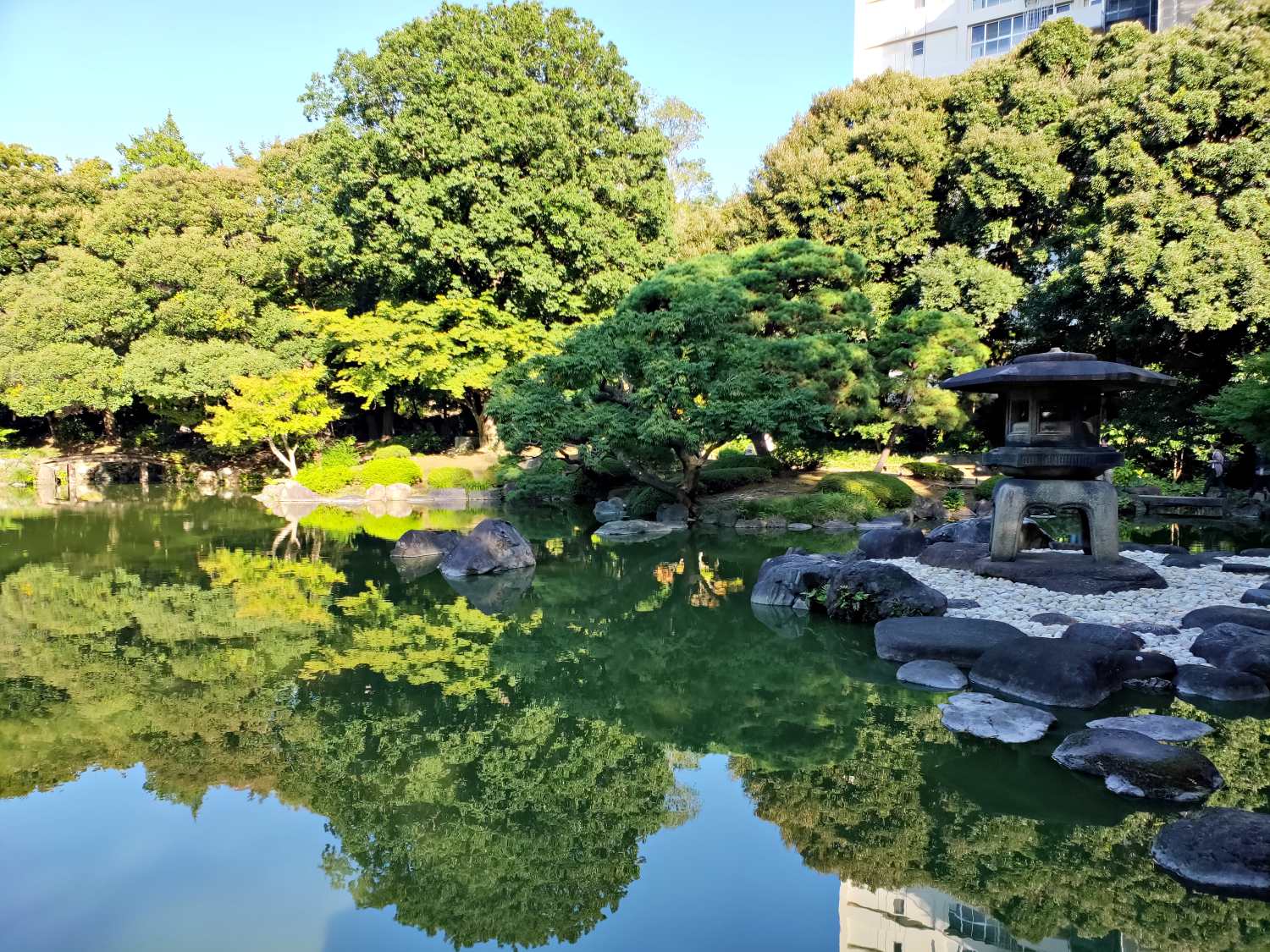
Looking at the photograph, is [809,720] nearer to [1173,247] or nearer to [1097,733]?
[1097,733]

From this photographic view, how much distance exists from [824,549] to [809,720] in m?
7.44

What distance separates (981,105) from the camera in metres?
22.4

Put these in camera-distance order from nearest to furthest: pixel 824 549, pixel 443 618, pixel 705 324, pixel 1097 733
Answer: pixel 1097 733
pixel 443 618
pixel 824 549
pixel 705 324

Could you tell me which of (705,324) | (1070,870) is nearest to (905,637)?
(1070,870)

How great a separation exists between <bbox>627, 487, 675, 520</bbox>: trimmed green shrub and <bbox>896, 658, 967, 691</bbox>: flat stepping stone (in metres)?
10.8

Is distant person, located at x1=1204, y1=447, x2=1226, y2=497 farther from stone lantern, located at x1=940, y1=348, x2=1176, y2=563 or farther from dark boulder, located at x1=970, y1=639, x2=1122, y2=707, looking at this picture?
dark boulder, located at x1=970, y1=639, x2=1122, y2=707

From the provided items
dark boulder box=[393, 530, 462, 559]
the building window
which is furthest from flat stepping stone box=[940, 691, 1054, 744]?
the building window

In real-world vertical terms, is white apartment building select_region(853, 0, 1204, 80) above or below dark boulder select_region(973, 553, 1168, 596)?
above

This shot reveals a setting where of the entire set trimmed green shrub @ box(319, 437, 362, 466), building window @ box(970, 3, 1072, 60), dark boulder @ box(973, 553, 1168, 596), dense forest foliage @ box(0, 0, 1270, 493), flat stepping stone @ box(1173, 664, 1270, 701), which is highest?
building window @ box(970, 3, 1072, 60)

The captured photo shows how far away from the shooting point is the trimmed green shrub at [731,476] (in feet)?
62.1

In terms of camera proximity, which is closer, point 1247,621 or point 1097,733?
point 1097,733

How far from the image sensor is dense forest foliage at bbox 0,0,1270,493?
17.4 metres

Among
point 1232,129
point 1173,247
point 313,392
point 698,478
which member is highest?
point 1232,129

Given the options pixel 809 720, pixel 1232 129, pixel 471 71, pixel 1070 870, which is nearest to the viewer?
A: pixel 1070 870
